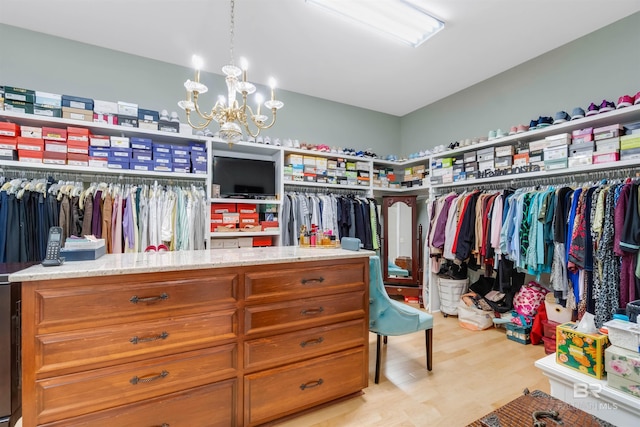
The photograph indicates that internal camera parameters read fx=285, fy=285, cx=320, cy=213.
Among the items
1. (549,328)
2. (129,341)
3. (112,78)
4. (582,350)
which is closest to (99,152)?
(112,78)

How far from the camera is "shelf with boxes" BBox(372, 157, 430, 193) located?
4387 mm

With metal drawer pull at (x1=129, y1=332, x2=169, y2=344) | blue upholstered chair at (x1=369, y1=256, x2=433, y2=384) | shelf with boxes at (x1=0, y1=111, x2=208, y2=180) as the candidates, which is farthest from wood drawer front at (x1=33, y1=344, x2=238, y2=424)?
shelf with boxes at (x1=0, y1=111, x2=208, y2=180)

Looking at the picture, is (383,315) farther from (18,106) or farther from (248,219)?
(18,106)

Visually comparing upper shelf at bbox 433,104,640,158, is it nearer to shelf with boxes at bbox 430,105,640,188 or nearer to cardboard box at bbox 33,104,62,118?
shelf with boxes at bbox 430,105,640,188

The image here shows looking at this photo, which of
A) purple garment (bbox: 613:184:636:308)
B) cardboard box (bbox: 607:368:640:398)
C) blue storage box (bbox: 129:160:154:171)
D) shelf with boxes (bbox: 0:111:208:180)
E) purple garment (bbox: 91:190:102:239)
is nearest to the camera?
cardboard box (bbox: 607:368:640:398)

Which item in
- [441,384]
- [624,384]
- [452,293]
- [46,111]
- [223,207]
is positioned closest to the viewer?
[624,384]

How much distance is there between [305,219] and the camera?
12.5 feet

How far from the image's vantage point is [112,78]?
318 cm

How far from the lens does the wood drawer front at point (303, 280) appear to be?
5.47 ft

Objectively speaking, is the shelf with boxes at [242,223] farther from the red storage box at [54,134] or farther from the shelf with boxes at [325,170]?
the red storage box at [54,134]

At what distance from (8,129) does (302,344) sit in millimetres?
3156

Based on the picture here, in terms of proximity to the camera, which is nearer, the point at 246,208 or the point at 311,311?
the point at 311,311

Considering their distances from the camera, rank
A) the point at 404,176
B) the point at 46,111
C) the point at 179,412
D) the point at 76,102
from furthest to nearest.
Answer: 1. the point at 404,176
2. the point at 76,102
3. the point at 46,111
4. the point at 179,412

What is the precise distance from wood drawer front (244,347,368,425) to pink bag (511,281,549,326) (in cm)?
213
